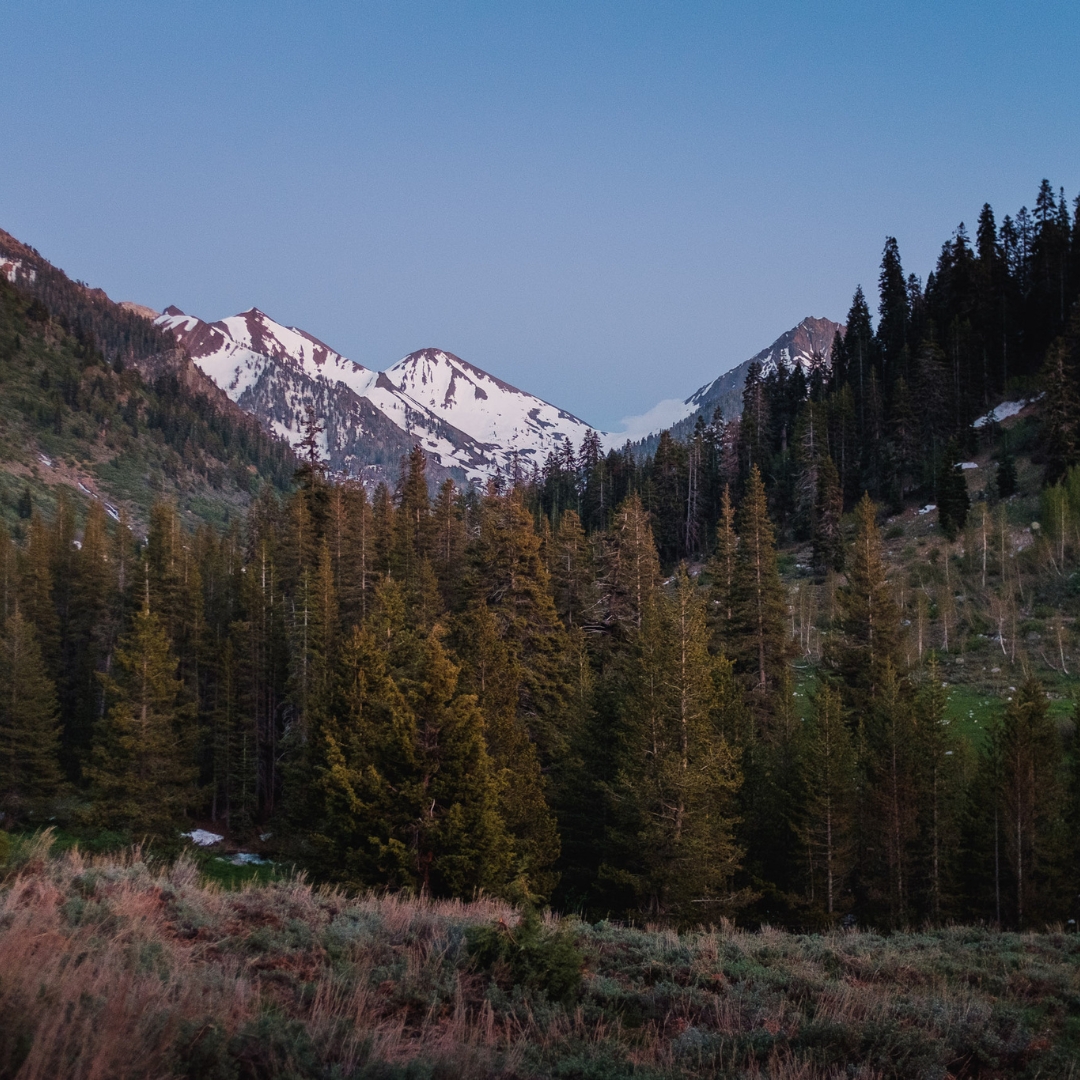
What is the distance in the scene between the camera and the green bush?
706 cm

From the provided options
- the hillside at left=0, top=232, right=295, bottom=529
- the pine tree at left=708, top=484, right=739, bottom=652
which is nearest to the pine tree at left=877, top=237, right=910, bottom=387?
the pine tree at left=708, top=484, right=739, bottom=652

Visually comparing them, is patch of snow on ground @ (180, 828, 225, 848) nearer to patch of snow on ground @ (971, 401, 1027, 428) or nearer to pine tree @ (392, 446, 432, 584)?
pine tree @ (392, 446, 432, 584)

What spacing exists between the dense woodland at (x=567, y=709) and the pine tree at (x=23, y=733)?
18 cm

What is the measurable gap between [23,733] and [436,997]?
144 ft

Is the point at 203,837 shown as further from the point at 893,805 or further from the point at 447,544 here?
the point at 893,805

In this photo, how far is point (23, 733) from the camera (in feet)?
133

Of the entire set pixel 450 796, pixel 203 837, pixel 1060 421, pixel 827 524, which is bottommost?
pixel 203 837

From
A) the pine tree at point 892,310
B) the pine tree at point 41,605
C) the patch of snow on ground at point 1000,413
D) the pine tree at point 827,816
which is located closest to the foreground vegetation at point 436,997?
the pine tree at point 827,816

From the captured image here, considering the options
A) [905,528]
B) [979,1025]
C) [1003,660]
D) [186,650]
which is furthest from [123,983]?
[905,528]

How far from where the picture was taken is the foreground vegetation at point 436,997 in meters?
4.40

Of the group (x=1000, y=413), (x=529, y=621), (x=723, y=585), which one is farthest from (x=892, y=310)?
(x=529, y=621)

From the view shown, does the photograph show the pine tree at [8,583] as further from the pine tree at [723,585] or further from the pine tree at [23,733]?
the pine tree at [723,585]

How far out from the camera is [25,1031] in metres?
3.85

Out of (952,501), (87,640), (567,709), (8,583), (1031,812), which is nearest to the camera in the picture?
(1031,812)
